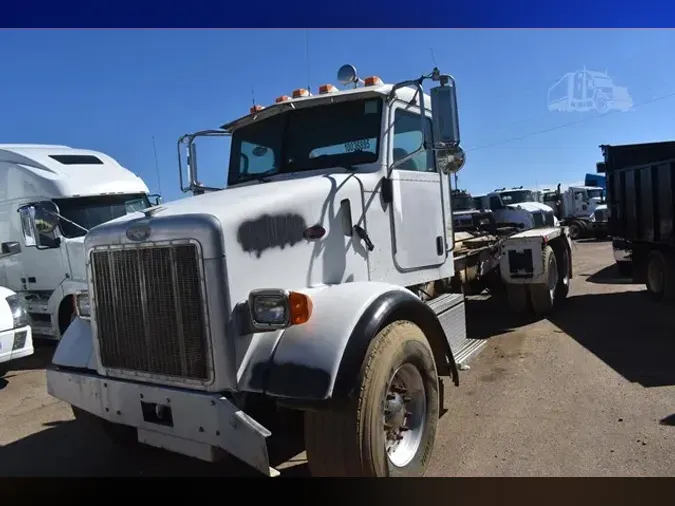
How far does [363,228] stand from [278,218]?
84 centimetres

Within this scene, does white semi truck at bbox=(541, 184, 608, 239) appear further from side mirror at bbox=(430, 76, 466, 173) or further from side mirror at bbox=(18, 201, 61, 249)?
side mirror at bbox=(430, 76, 466, 173)

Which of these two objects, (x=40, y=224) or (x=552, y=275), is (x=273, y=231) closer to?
(x=40, y=224)

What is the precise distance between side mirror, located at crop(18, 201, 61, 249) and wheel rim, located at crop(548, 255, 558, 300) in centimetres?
711

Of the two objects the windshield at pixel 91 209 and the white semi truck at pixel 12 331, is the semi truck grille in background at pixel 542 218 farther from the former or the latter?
the white semi truck at pixel 12 331

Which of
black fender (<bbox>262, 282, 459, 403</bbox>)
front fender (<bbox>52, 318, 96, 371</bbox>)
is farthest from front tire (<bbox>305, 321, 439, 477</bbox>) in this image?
front fender (<bbox>52, 318, 96, 371</bbox>)

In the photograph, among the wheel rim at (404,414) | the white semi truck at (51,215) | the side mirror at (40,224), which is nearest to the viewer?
the wheel rim at (404,414)

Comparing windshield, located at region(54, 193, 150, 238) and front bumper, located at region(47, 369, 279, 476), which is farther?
windshield, located at region(54, 193, 150, 238)

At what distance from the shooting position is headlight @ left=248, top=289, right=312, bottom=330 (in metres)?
2.77

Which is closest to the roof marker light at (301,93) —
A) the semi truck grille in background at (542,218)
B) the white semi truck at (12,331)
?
the white semi truck at (12,331)

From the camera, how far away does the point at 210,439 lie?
2758mm

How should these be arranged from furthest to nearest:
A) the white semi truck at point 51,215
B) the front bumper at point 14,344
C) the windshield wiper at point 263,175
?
the white semi truck at point 51,215 → the front bumper at point 14,344 → the windshield wiper at point 263,175

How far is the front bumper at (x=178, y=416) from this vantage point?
263cm

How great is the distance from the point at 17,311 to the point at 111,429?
126 inches

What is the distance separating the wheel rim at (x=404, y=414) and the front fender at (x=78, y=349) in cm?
187
